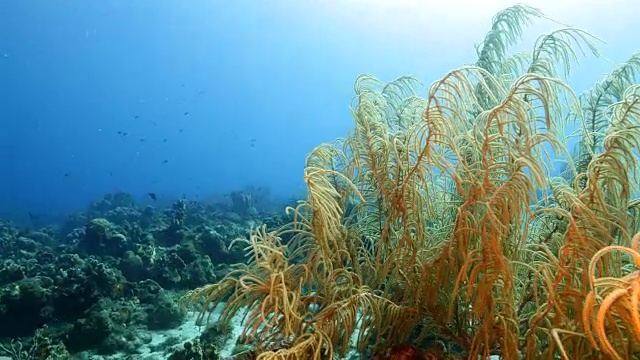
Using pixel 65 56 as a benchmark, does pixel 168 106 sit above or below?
above

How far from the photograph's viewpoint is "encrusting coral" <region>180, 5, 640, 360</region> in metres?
3.01

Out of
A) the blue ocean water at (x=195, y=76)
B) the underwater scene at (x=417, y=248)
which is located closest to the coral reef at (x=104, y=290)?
the underwater scene at (x=417, y=248)

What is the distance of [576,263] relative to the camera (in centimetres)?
314

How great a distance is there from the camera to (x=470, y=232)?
3.44 meters

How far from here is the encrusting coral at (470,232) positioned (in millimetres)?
3014

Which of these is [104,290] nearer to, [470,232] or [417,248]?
[417,248]

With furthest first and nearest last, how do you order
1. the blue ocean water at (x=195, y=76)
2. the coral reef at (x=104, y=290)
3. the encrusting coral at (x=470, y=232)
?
1. the blue ocean water at (x=195, y=76)
2. the coral reef at (x=104, y=290)
3. the encrusting coral at (x=470, y=232)

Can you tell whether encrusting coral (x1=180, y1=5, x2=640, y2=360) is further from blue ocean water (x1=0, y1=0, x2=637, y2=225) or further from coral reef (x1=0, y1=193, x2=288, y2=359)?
blue ocean water (x1=0, y1=0, x2=637, y2=225)

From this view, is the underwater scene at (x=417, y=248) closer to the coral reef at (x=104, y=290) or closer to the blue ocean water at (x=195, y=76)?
the coral reef at (x=104, y=290)

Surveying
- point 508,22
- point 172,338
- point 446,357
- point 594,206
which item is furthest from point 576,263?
point 172,338

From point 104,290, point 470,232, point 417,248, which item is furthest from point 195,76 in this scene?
point 470,232

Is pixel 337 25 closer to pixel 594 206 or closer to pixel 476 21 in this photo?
pixel 476 21

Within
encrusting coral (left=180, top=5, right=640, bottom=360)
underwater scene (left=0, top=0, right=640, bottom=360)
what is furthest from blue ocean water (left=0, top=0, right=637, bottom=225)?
encrusting coral (left=180, top=5, right=640, bottom=360)

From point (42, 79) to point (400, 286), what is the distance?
134m
